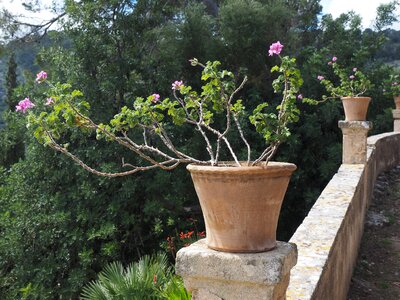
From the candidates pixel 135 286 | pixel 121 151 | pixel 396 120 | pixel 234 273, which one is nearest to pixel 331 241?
pixel 234 273

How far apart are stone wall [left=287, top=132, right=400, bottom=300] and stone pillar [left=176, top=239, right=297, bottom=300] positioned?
0.70 m

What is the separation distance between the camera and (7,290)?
8500 millimetres

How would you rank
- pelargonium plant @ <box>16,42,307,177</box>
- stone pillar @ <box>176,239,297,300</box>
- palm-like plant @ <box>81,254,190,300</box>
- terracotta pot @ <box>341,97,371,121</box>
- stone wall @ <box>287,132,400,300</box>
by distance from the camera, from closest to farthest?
stone pillar @ <box>176,239,297,300</box>
pelargonium plant @ <box>16,42,307,177</box>
stone wall @ <box>287,132,400,300</box>
palm-like plant @ <box>81,254,190,300</box>
terracotta pot @ <box>341,97,371,121</box>

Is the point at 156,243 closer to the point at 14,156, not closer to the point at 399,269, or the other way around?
the point at 399,269

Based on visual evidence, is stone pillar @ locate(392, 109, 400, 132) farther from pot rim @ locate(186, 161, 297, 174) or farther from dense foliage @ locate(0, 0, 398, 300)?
pot rim @ locate(186, 161, 297, 174)

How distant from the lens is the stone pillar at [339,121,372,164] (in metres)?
6.64

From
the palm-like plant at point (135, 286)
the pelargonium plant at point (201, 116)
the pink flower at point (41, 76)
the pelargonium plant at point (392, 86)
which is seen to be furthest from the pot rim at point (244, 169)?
the pelargonium plant at point (392, 86)

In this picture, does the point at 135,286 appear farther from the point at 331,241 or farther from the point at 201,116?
the point at 201,116

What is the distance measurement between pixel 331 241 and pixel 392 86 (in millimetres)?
8427

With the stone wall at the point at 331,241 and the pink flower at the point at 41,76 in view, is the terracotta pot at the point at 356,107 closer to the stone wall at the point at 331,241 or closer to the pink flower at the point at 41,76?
the stone wall at the point at 331,241

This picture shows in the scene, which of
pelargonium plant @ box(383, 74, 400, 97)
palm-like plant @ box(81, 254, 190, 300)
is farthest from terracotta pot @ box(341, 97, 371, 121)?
pelargonium plant @ box(383, 74, 400, 97)

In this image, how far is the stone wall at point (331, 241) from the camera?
262 cm

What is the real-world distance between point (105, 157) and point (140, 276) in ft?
10.8

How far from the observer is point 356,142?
21.9 feet
